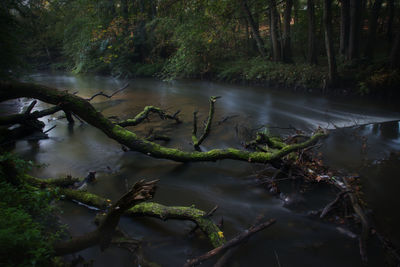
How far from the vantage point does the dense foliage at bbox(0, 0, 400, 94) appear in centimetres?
1288

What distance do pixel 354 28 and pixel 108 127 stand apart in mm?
14049

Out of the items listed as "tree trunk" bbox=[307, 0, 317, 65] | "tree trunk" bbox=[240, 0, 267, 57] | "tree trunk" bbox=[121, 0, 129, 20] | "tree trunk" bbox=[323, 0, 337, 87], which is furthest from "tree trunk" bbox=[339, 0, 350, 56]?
"tree trunk" bbox=[121, 0, 129, 20]

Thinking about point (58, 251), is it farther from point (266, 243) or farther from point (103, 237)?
point (266, 243)

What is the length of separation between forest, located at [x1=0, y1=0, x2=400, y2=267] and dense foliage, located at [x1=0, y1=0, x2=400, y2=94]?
0.12 meters

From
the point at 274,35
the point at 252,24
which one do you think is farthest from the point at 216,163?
the point at 252,24

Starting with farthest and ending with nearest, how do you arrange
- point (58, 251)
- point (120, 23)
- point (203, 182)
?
point (120, 23), point (203, 182), point (58, 251)

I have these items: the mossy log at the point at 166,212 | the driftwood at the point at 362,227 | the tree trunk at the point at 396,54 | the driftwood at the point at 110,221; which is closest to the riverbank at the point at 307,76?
the tree trunk at the point at 396,54

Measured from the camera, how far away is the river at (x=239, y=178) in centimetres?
404

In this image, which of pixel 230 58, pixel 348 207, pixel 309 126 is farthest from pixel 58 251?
pixel 230 58

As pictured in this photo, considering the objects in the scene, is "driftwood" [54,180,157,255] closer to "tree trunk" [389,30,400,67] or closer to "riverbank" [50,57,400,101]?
"riverbank" [50,57,400,101]

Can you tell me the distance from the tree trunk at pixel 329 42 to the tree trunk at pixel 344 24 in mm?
2039

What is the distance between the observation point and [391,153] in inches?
292

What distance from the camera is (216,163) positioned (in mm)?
7090

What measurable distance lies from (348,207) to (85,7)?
21153mm
